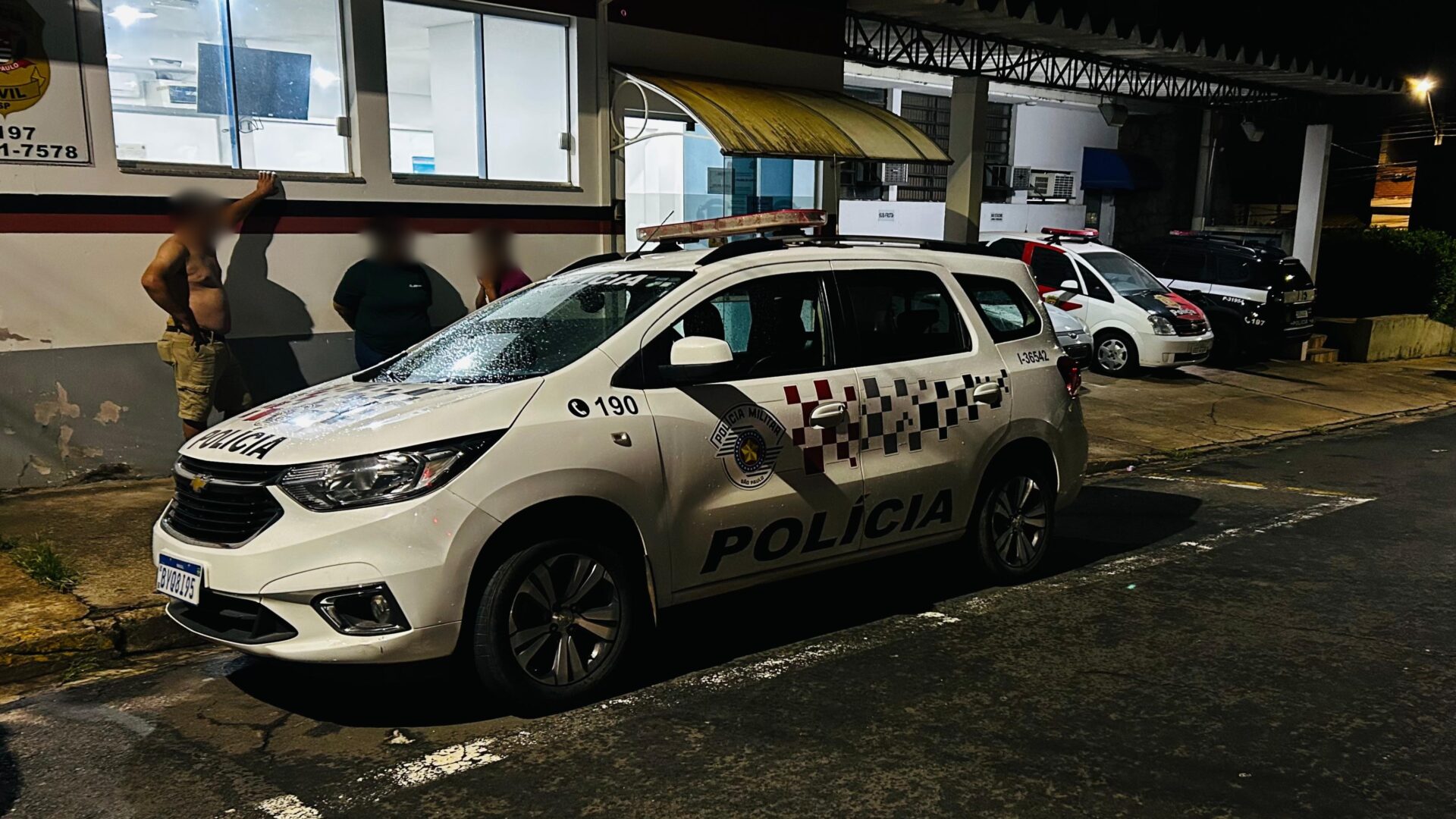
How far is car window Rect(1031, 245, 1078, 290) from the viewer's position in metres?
16.4

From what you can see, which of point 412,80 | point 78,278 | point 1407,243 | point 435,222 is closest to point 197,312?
point 78,278

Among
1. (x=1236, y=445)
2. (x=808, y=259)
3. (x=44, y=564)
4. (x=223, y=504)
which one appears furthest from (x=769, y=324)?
(x=1236, y=445)

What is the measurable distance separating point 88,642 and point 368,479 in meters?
2.09

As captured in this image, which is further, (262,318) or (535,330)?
(262,318)

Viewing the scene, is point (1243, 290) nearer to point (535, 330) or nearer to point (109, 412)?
point (535, 330)

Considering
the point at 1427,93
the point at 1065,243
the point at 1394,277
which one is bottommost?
the point at 1394,277

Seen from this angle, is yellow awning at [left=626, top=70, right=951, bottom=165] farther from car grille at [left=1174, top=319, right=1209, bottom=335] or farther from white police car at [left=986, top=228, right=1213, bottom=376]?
car grille at [left=1174, top=319, right=1209, bottom=335]

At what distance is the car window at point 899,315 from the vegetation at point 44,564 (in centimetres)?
420

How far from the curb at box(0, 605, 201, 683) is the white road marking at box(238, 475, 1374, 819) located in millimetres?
1783

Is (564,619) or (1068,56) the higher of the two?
(1068,56)

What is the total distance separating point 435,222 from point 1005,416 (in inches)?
217

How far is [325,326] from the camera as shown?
29.3 ft

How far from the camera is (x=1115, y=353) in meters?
15.9

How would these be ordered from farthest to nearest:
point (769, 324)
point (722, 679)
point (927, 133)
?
point (927, 133) → point (769, 324) → point (722, 679)
